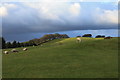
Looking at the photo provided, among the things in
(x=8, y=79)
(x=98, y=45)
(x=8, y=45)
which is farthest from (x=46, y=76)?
(x=8, y=45)

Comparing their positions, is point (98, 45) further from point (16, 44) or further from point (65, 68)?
point (16, 44)

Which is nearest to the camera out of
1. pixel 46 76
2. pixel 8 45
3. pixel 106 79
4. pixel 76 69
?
pixel 106 79

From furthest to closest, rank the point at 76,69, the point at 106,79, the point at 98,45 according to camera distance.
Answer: the point at 98,45, the point at 76,69, the point at 106,79

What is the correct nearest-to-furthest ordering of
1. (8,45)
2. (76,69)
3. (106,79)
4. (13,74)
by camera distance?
(106,79) < (13,74) < (76,69) < (8,45)

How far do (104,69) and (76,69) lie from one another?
137 inches

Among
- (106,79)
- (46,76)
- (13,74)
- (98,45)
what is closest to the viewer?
(106,79)

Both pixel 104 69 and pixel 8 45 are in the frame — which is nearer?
pixel 104 69

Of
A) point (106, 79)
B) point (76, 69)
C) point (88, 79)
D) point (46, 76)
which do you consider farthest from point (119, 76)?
point (46, 76)

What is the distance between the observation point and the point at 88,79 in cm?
1947

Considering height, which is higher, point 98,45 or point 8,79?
point 98,45

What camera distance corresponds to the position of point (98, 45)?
148 ft

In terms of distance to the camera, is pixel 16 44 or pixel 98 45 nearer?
pixel 98 45

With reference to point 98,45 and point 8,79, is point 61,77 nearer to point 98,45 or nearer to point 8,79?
point 8,79

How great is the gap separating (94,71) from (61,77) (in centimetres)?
472
